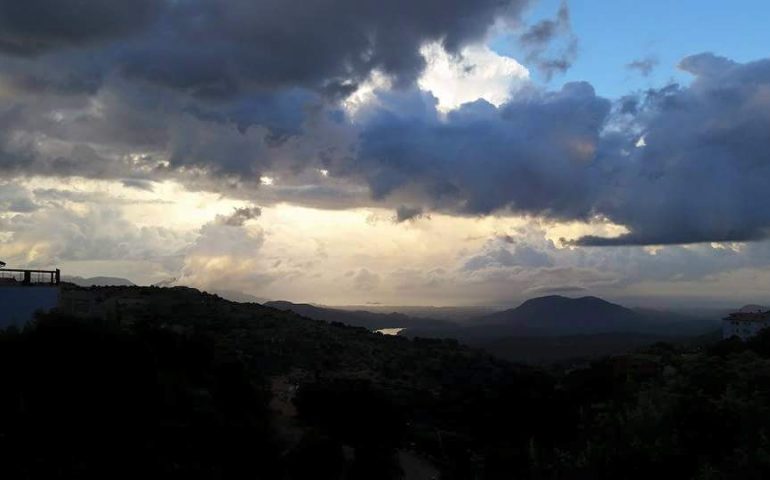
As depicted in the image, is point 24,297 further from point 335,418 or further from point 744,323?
point 744,323

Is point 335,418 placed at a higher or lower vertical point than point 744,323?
lower

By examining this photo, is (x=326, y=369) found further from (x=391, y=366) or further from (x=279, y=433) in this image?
(x=279, y=433)

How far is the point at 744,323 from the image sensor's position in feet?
286

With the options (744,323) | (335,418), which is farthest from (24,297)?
(744,323)

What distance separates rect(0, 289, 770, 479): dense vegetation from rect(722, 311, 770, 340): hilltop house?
42569mm

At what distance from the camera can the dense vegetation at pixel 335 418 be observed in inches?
758

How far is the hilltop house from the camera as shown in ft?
280

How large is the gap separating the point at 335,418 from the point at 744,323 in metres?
68.5

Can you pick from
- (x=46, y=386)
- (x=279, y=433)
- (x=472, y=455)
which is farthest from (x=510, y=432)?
(x=46, y=386)

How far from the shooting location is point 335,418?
34.2 metres

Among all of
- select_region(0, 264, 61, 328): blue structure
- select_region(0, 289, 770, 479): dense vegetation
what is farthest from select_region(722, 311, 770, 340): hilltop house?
select_region(0, 264, 61, 328): blue structure

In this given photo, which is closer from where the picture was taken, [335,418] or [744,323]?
[335,418]

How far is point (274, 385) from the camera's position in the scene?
4475cm

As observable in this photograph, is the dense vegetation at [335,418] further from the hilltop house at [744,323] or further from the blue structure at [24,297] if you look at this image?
the hilltop house at [744,323]
